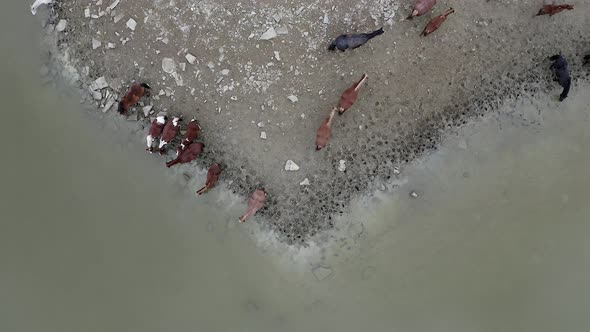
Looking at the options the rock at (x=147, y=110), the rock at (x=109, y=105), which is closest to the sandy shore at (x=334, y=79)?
the rock at (x=147, y=110)

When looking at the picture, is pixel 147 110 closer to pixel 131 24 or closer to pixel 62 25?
pixel 131 24

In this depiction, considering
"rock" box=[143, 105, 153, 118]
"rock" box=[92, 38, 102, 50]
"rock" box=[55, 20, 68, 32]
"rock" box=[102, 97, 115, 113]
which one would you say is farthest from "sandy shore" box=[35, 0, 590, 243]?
"rock" box=[55, 20, 68, 32]

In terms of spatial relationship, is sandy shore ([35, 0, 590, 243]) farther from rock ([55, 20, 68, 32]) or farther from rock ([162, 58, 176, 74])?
rock ([55, 20, 68, 32])

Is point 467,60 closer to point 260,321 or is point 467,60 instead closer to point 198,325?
point 260,321

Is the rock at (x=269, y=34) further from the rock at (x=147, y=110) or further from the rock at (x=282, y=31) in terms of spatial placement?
the rock at (x=147, y=110)

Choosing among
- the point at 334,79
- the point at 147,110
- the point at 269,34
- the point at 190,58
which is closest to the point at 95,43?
the point at 147,110

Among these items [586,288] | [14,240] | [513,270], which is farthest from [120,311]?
[586,288]
